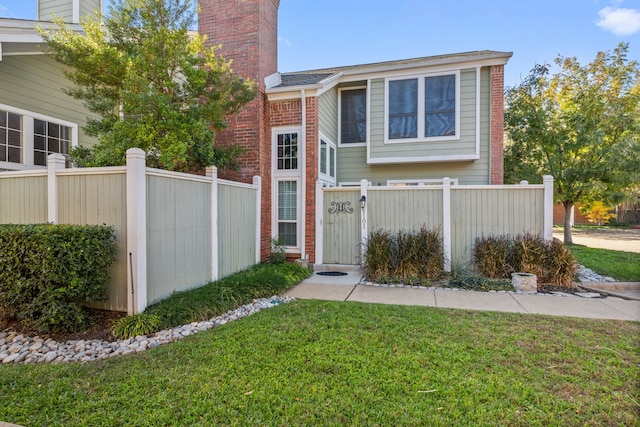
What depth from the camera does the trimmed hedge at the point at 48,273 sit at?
3.58m

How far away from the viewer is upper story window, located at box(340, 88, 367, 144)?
972cm

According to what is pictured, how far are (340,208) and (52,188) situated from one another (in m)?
5.44

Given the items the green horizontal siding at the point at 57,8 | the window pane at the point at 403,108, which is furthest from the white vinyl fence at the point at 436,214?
the green horizontal siding at the point at 57,8

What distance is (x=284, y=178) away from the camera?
8.10 m

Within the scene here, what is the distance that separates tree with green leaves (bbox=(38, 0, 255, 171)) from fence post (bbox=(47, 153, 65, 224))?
58 cm

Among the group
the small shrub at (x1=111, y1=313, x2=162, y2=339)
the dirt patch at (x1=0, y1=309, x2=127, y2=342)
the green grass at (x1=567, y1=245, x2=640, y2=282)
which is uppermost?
the green grass at (x1=567, y1=245, x2=640, y2=282)

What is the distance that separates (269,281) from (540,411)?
4223 mm

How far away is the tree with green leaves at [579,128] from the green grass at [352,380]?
8574mm

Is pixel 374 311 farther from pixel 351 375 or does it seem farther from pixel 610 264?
pixel 610 264

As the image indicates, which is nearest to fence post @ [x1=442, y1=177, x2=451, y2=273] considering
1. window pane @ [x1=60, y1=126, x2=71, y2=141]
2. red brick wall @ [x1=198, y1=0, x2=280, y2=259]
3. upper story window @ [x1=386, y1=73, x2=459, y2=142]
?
upper story window @ [x1=386, y1=73, x2=459, y2=142]

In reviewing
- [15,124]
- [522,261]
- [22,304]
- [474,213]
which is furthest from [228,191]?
[522,261]

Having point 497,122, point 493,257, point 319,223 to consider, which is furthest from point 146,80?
point 497,122

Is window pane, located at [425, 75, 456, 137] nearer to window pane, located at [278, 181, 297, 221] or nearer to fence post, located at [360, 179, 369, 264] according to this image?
fence post, located at [360, 179, 369, 264]

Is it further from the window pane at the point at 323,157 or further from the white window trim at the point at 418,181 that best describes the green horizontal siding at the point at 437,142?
the window pane at the point at 323,157
